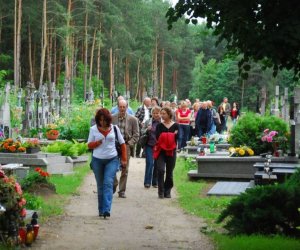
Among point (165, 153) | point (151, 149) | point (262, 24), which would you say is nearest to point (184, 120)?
point (151, 149)

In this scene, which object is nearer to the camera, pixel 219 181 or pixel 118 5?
pixel 219 181

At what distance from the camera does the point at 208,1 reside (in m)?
8.50

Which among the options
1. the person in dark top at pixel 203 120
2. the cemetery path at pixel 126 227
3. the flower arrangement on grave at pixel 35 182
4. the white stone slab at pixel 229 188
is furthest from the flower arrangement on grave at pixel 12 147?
the person in dark top at pixel 203 120

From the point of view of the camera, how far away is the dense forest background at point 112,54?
53.0 meters

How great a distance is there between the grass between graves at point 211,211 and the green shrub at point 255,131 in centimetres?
156

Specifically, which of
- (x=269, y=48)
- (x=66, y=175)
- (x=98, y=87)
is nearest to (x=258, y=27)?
(x=269, y=48)

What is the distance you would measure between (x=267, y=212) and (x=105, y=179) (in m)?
3.02

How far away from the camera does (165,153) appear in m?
13.8

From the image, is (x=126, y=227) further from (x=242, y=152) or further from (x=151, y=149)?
(x=242, y=152)

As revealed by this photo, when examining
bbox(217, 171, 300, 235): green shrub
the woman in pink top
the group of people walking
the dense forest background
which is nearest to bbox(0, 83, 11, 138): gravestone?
the group of people walking

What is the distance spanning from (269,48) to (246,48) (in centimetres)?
71

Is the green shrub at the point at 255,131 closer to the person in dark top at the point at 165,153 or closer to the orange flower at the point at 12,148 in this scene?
the person in dark top at the point at 165,153

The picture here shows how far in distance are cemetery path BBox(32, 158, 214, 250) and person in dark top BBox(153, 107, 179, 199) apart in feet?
0.81

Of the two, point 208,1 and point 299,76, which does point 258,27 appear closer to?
point 208,1
